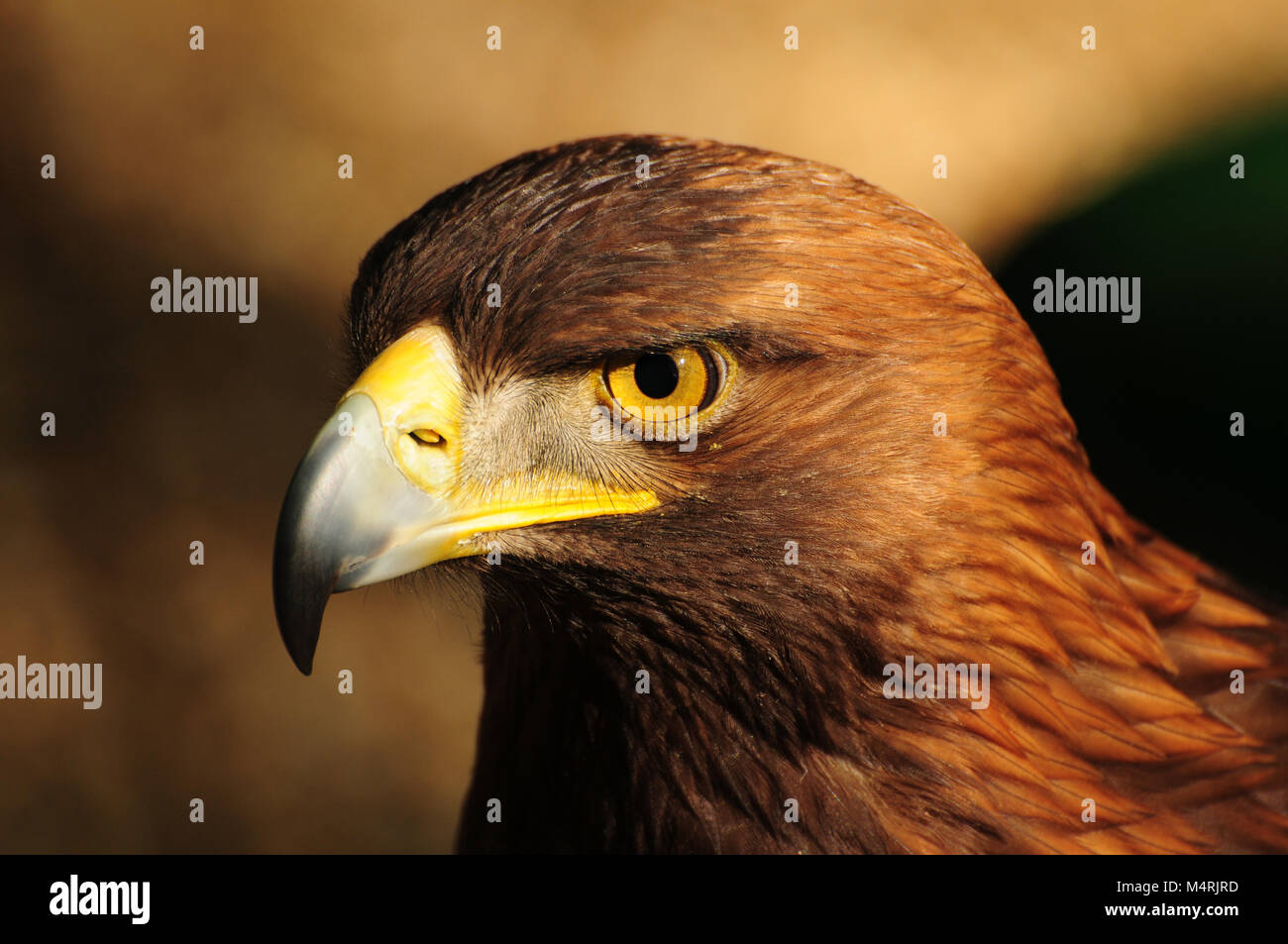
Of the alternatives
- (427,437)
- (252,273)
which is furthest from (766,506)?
(252,273)

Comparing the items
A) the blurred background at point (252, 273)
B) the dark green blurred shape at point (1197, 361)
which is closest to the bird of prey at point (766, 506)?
the dark green blurred shape at point (1197, 361)

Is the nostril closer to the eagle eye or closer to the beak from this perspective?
the beak

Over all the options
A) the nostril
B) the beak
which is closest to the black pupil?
the beak

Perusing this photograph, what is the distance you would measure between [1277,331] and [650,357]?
225cm

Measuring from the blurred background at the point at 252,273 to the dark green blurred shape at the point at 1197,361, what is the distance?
45mm

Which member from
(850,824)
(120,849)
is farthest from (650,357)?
(120,849)

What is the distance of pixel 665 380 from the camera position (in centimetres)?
169

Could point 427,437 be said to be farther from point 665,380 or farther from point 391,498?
point 665,380

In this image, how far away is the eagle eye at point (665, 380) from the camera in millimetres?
1676

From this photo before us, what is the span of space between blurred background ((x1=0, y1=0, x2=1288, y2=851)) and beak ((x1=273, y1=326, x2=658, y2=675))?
2.24 meters

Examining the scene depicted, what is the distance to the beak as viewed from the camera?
1656mm

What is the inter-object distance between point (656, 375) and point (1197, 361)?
7.05 feet

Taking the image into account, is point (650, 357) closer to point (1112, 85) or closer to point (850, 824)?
point (850, 824)

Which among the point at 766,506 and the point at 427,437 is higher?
the point at 427,437
